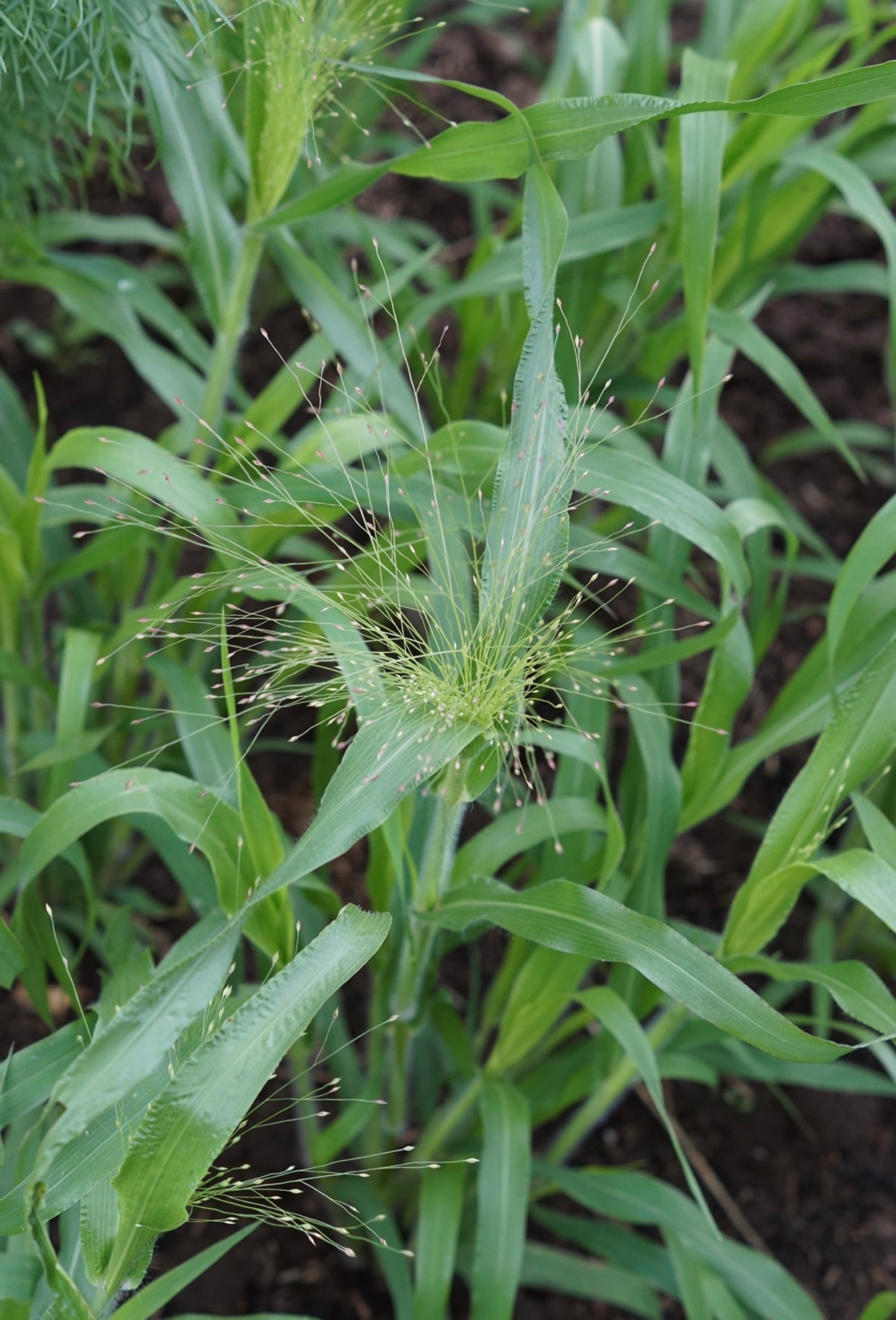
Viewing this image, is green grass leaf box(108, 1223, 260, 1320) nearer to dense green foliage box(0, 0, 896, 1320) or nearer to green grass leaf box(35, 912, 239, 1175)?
dense green foliage box(0, 0, 896, 1320)

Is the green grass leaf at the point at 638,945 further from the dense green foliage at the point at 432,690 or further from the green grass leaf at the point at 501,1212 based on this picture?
the green grass leaf at the point at 501,1212

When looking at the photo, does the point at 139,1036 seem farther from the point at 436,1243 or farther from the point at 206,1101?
the point at 436,1243

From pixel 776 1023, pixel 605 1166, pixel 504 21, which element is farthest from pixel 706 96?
pixel 504 21

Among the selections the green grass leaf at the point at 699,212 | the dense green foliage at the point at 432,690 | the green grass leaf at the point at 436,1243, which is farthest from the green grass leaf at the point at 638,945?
the green grass leaf at the point at 699,212

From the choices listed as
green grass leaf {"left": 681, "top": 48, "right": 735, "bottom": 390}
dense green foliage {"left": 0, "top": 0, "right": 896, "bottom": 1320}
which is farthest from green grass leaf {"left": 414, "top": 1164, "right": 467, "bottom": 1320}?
green grass leaf {"left": 681, "top": 48, "right": 735, "bottom": 390}

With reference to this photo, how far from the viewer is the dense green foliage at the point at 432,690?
77 centimetres

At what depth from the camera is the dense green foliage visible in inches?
30.1

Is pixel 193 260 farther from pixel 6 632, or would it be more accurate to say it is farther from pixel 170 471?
pixel 6 632

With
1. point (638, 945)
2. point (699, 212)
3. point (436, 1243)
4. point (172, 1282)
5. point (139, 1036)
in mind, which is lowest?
point (436, 1243)

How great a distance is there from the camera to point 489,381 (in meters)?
1.54

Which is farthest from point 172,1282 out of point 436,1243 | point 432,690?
point 432,690

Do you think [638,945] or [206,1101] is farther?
[638,945]

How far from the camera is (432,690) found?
75 cm

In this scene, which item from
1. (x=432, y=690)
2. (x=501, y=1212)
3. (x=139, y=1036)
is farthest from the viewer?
(x=501, y=1212)
